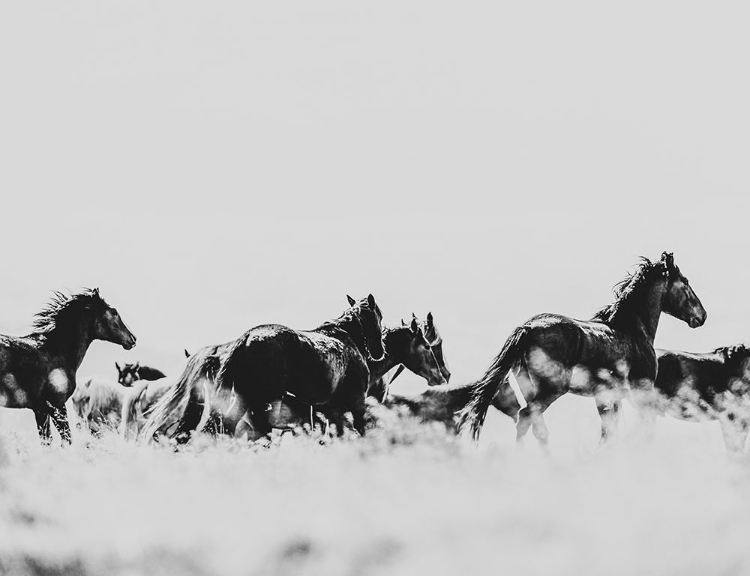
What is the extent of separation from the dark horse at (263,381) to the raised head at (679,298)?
4.01 meters

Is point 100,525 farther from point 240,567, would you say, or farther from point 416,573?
point 416,573

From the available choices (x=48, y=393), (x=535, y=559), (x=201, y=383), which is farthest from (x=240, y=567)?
(x=48, y=393)

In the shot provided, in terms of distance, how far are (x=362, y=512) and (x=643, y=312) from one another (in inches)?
225

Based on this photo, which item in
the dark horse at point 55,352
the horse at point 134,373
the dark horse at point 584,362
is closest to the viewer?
the dark horse at point 584,362

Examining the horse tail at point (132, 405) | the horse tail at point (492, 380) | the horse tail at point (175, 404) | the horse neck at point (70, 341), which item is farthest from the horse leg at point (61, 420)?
the horse tail at point (492, 380)

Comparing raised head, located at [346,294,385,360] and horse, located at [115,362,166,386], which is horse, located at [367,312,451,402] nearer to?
raised head, located at [346,294,385,360]

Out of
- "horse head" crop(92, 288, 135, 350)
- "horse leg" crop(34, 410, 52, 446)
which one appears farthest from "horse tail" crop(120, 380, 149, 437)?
"horse leg" crop(34, 410, 52, 446)

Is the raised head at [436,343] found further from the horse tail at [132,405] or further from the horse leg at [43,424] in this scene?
the horse leg at [43,424]

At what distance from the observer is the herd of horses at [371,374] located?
10945mm

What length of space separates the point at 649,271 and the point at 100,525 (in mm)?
7572

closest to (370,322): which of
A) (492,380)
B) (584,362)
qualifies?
(492,380)

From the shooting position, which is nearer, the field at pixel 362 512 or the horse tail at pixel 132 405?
the field at pixel 362 512

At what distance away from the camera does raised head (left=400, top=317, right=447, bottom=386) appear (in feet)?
47.2

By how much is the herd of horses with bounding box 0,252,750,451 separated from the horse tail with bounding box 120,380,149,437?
3 cm
